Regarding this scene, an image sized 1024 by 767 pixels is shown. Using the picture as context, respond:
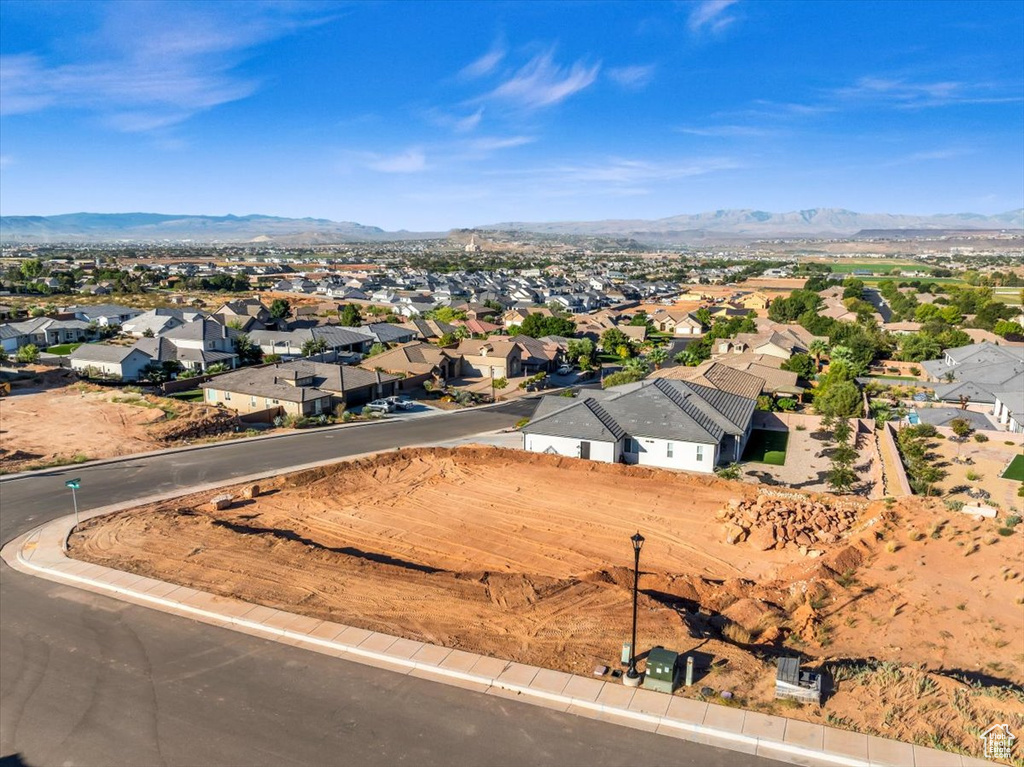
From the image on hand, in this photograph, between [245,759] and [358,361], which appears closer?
[245,759]

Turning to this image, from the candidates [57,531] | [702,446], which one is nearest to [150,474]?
[57,531]

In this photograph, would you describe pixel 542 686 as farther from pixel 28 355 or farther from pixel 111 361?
pixel 28 355

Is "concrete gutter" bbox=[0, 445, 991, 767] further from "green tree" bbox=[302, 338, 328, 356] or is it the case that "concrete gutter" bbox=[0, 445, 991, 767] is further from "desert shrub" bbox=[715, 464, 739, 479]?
"green tree" bbox=[302, 338, 328, 356]

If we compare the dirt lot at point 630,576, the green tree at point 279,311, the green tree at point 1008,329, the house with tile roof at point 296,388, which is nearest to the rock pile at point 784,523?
the dirt lot at point 630,576

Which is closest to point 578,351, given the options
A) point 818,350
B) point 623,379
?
point 623,379

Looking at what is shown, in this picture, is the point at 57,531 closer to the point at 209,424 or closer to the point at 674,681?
the point at 209,424

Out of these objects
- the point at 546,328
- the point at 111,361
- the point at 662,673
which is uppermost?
the point at 546,328
